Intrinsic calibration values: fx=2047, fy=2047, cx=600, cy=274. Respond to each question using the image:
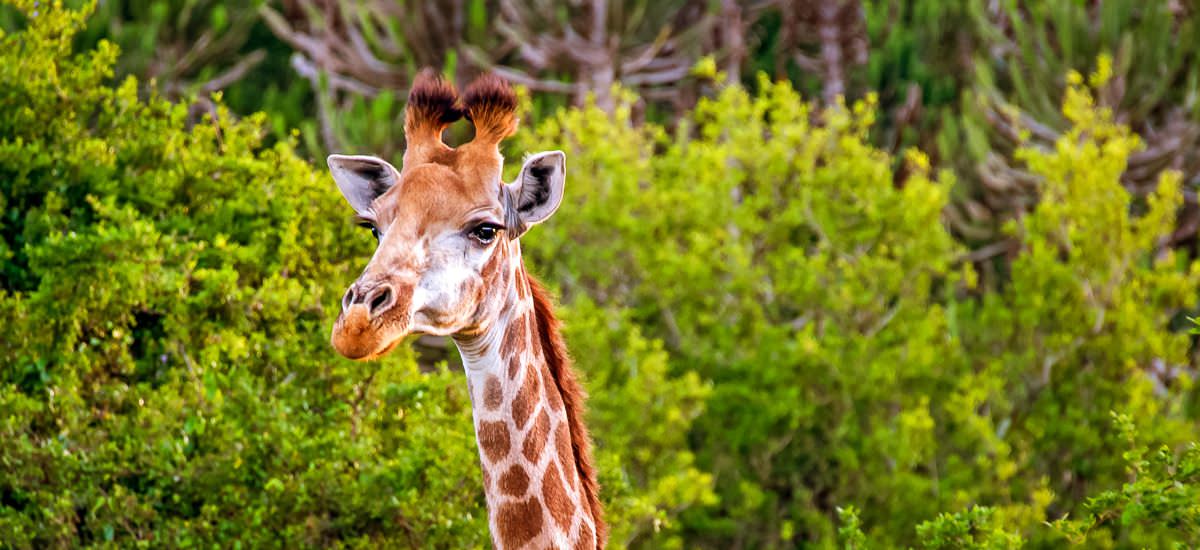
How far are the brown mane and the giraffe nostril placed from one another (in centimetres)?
140

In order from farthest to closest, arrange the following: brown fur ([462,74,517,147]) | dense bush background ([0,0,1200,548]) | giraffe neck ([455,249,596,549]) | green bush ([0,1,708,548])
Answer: dense bush background ([0,0,1200,548]), green bush ([0,1,708,548]), brown fur ([462,74,517,147]), giraffe neck ([455,249,596,549])

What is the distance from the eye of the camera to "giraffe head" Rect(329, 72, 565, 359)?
7.88 meters

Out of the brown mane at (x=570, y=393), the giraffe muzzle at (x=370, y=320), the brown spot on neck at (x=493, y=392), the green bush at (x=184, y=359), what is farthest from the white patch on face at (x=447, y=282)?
the green bush at (x=184, y=359)

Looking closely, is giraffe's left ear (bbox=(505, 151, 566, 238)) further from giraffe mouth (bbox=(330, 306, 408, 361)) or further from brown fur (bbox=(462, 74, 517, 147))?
giraffe mouth (bbox=(330, 306, 408, 361))

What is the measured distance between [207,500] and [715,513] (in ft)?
50.7

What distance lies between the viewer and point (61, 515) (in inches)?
486

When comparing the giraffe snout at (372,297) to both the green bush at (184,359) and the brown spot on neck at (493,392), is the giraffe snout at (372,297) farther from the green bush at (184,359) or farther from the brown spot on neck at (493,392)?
the green bush at (184,359)

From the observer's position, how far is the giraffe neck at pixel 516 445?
8688mm

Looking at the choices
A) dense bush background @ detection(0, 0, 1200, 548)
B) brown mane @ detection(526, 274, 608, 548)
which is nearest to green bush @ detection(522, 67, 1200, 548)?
dense bush background @ detection(0, 0, 1200, 548)

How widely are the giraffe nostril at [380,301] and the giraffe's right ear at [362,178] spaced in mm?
1349

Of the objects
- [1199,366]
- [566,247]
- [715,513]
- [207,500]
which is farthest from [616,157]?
[207,500]

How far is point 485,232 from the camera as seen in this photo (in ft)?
28.3

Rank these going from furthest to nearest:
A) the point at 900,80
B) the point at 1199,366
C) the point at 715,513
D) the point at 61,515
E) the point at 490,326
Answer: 1. the point at 900,80
2. the point at 1199,366
3. the point at 715,513
4. the point at 61,515
5. the point at 490,326

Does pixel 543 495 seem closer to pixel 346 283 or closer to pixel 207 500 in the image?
pixel 207 500
